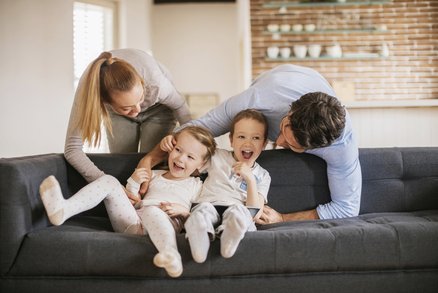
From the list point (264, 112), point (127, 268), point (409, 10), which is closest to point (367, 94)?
point (409, 10)

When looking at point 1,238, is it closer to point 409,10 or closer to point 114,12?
point 114,12

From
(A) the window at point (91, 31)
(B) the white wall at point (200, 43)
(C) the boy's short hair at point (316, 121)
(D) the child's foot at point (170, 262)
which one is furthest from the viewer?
(B) the white wall at point (200, 43)

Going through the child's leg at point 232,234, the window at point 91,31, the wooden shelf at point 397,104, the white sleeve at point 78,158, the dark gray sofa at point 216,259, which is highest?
the window at point 91,31

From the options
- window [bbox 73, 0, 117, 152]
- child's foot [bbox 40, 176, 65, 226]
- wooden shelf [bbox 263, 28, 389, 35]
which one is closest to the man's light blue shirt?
child's foot [bbox 40, 176, 65, 226]

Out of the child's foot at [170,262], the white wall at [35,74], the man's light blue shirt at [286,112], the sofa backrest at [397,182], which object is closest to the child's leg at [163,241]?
the child's foot at [170,262]

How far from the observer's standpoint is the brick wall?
5.89 meters

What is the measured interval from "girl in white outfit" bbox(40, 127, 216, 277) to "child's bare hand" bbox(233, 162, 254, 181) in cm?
18

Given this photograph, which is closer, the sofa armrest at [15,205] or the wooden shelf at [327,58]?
the sofa armrest at [15,205]

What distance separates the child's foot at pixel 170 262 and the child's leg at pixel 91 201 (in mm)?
399

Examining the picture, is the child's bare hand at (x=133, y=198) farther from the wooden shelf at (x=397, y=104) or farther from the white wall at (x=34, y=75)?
the white wall at (x=34, y=75)

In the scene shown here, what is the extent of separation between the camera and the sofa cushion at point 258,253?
1.63 m

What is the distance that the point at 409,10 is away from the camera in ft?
19.5

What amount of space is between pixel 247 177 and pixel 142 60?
78 cm

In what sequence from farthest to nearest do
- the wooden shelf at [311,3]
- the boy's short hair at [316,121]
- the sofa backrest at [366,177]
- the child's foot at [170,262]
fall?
the wooden shelf at [311,3] → the sofa backrest at [366,177] → the boy's short hair at [316,121] → the child's foot at [170,262]
